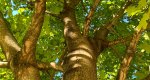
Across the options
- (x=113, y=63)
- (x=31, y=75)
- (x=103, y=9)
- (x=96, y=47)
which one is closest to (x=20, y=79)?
(x=31, y=75)

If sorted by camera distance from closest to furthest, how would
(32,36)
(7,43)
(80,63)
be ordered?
1. (32,36)
2. (80,63)
3. (7,43)

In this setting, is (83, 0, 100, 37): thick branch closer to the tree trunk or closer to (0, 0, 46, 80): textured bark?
the tree trunk

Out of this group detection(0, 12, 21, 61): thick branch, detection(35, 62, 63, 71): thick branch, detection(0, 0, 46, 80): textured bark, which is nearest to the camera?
detection(0, 0, 46, 80): textured bark

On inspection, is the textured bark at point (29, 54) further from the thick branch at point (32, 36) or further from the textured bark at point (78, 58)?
the textured bark at point (78, 58)

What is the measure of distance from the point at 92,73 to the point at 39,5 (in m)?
0.97

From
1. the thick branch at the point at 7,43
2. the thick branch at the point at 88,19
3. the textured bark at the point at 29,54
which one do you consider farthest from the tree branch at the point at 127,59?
the thick branch at the point at 7,43

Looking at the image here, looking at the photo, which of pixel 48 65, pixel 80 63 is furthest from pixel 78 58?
pixel 48 65

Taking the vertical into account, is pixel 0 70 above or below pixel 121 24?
below

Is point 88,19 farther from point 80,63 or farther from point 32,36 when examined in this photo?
point 32,36

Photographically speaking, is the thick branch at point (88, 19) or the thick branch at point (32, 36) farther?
the thick branch at point (88, 19)

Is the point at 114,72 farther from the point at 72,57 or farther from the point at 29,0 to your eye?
the point at 72,57

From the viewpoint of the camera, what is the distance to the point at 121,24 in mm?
7145

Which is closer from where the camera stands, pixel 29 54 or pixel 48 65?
pixel 29 54

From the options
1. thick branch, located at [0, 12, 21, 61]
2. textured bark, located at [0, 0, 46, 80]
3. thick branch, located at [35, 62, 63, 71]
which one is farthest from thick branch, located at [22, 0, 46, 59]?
thick branch, located at [0, 12, 21, 61]
